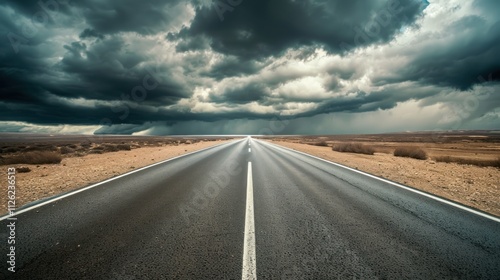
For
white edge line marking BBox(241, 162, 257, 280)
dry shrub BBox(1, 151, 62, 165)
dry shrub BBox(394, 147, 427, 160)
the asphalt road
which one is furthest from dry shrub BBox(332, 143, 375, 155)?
dry shrub BBox(1, 151, 62, 165)

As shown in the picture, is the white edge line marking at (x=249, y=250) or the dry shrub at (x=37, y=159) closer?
the white edge line marking at (x=249, y=250)

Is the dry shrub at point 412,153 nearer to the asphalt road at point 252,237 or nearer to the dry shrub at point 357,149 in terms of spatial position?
the dry shrub at point 357,149

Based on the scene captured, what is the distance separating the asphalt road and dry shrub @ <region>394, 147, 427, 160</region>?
1556 cm

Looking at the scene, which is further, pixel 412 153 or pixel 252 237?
pixel 412 153

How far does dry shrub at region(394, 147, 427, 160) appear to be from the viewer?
18.7 metres

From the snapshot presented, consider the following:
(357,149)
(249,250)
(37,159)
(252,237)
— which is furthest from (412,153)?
(37,159)

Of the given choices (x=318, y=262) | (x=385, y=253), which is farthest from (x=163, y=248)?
(x=385, y=253)

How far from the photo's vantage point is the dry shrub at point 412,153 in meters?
18.7

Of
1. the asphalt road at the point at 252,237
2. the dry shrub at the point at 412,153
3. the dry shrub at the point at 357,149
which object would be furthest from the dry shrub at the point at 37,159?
the dry shrub at the point at 412,153

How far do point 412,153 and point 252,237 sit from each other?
20.9m

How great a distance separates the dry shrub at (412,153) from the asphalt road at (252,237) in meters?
15.6

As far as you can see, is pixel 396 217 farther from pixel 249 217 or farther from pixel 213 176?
pixel 213 176

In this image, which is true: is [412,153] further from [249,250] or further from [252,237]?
[249,250]

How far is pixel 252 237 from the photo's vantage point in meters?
3.55
